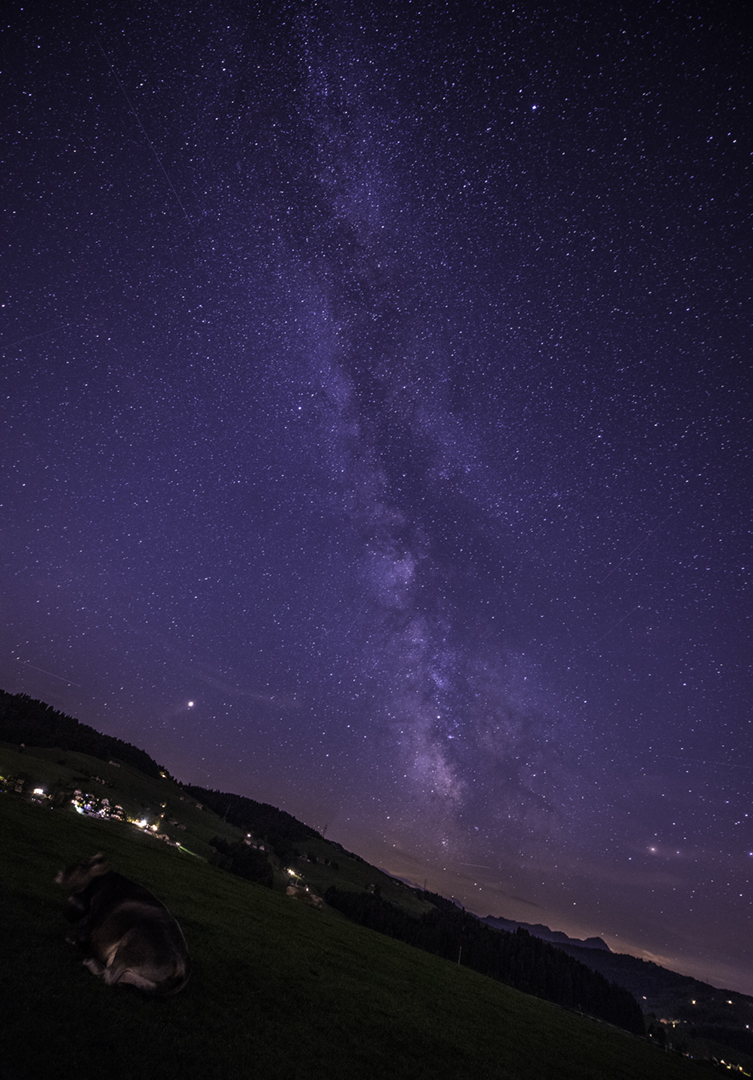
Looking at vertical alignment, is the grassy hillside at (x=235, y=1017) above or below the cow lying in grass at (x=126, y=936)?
below

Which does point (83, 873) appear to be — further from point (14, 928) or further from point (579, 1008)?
point (579, 1008)

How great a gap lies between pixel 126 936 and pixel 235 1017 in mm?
2177

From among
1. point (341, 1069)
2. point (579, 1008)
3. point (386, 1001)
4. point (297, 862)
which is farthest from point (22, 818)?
point (297, 862)

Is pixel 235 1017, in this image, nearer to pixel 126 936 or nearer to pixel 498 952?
pixel 126 936

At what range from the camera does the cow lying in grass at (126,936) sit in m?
7.21

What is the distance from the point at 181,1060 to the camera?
230 inches

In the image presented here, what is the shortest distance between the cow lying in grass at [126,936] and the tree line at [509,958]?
15626cm

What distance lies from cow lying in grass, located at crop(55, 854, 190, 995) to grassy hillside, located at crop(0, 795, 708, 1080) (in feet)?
0.70

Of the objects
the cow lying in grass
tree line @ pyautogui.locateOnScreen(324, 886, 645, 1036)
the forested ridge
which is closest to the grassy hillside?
the cow lying in grass

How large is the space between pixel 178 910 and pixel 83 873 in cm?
670

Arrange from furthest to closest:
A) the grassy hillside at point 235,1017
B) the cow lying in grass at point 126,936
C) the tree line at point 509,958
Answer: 1. the tree line at point 509,958
2. the cow lying in grass at point 126,936
3. the grassy hillside at point 235,1017

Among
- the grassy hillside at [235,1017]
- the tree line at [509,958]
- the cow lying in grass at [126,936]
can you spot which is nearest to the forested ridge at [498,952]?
the tree line at [509,958]

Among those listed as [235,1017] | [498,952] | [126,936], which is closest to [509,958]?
[498,952]

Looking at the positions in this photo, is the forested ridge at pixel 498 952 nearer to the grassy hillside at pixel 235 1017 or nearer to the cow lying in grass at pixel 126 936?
the grassy hillside at pixel 235 1017
